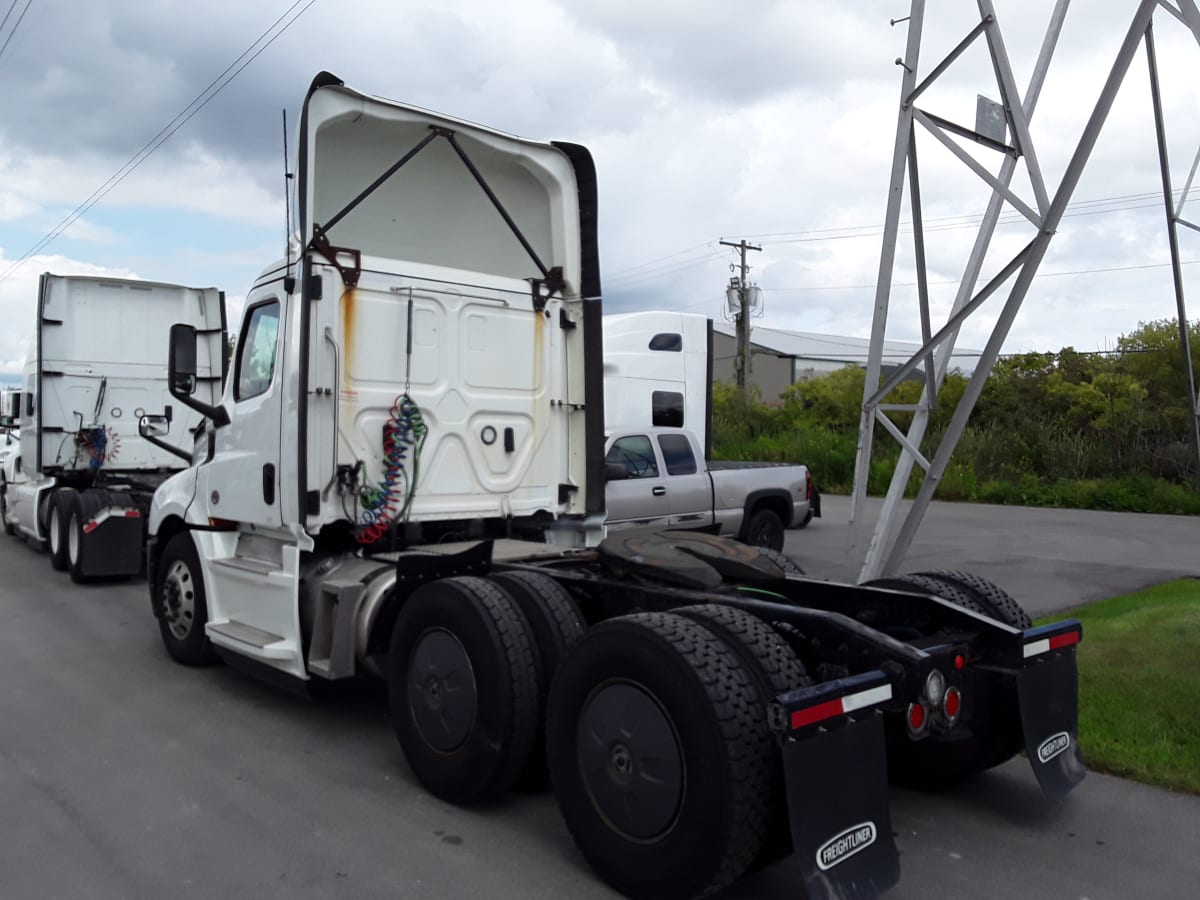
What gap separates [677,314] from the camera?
15164 millimetres

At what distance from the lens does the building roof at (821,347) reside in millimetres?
55188

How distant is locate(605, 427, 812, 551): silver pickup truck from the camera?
464 inches

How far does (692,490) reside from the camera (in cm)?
1248

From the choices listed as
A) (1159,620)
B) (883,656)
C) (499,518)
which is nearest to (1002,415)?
(1159,620)

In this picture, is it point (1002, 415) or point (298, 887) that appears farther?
point (1002, 415)

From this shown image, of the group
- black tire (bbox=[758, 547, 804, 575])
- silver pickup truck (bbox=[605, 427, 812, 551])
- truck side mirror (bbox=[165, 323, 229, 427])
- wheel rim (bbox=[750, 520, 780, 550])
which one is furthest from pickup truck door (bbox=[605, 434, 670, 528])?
truck side mirror (bbox=[165, 323, 229, 427])

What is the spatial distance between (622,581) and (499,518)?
1927mm

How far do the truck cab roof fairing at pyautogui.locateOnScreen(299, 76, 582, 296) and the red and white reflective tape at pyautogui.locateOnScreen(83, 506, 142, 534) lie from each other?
6452 millimetres

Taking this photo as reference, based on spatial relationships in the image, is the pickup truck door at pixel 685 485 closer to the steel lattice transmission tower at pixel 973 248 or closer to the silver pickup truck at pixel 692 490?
the silver pickup truck at pixel 692 490

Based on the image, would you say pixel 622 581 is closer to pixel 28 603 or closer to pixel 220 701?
pixel 220 701

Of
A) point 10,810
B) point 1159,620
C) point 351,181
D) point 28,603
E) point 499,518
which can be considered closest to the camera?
point 10,810

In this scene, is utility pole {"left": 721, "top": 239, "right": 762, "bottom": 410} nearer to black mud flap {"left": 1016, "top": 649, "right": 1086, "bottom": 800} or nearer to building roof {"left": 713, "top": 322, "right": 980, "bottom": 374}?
building roof {"left": 713, "top": 322, "right": 980, "bottom": 374}

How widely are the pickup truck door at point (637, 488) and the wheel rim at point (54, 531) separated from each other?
21.8 feet

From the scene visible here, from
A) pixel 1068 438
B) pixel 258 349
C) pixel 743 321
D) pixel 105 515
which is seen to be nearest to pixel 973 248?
pixel 258 349
